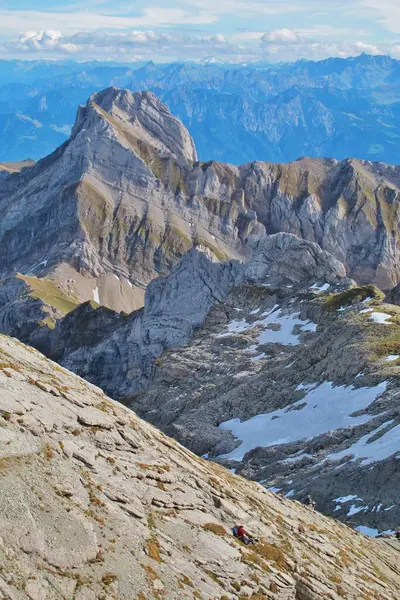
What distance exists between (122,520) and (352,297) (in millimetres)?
75584

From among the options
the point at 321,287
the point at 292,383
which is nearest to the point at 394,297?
the point at 321,287

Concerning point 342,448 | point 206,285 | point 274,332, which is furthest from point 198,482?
point 206,285

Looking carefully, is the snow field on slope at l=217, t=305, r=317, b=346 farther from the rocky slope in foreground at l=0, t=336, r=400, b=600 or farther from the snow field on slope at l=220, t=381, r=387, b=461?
the rocky slope in foreground at l=0, t=336, r=400, b=600

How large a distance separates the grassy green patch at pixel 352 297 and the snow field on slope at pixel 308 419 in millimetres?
23895

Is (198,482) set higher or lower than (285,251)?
higher

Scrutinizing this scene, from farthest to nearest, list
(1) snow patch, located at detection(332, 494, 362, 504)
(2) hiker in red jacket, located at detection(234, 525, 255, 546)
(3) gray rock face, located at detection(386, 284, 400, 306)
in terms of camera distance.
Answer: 1. (3) gray rock face, located at detection(386, 284, 400, 306)
2. (1) snow patch, located at detection(332, 494, 362, 504)
3. (2) hiker in red jacket, located at detection(234, 525, 255, 546)

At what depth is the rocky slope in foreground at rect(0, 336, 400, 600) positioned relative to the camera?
76.4 feet

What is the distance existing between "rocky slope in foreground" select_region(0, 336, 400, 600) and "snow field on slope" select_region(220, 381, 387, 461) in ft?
99.2

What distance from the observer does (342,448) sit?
5975 cm

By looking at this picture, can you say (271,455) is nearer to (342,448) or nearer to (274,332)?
(342,448)

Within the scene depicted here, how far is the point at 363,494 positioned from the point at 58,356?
142 meters

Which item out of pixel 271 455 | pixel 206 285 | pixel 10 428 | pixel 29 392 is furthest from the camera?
pixel 206 285

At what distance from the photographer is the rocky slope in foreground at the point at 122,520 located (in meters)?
23.3

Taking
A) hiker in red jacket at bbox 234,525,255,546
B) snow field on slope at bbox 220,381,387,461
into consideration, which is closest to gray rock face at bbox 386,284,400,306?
snow field on slope at bbox 220,381,387,461
